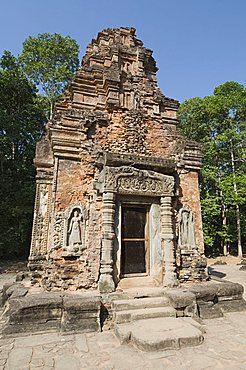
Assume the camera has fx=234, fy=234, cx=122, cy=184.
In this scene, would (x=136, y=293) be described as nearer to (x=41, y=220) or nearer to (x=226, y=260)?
(x=41, y=220)

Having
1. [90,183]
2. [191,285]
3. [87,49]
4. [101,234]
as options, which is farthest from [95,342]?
[87,49]

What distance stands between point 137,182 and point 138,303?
2.74m

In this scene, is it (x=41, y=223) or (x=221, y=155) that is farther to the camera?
(x=221, y=155)

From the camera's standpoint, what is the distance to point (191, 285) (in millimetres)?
5859

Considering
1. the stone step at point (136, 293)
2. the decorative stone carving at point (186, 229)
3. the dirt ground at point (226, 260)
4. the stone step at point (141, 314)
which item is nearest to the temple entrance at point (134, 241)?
the stone step at point (136, 293)

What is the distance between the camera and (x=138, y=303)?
188 inches

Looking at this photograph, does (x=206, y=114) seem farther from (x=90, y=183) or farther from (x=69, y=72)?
(x=90, y=183)

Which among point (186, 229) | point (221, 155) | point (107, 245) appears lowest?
point (107, 245)

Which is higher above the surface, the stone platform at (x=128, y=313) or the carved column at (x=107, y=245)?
the carved column at (x=107, y=245)

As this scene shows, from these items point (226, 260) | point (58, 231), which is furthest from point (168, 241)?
point (226, 260)

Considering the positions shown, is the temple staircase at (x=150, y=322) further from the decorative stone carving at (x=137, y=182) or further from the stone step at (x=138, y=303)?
the decorative stone carving at (x=137, y=182)

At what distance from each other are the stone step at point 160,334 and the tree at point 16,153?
15.0 meters

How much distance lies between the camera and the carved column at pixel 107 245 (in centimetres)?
525

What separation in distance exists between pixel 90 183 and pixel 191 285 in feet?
11.9
